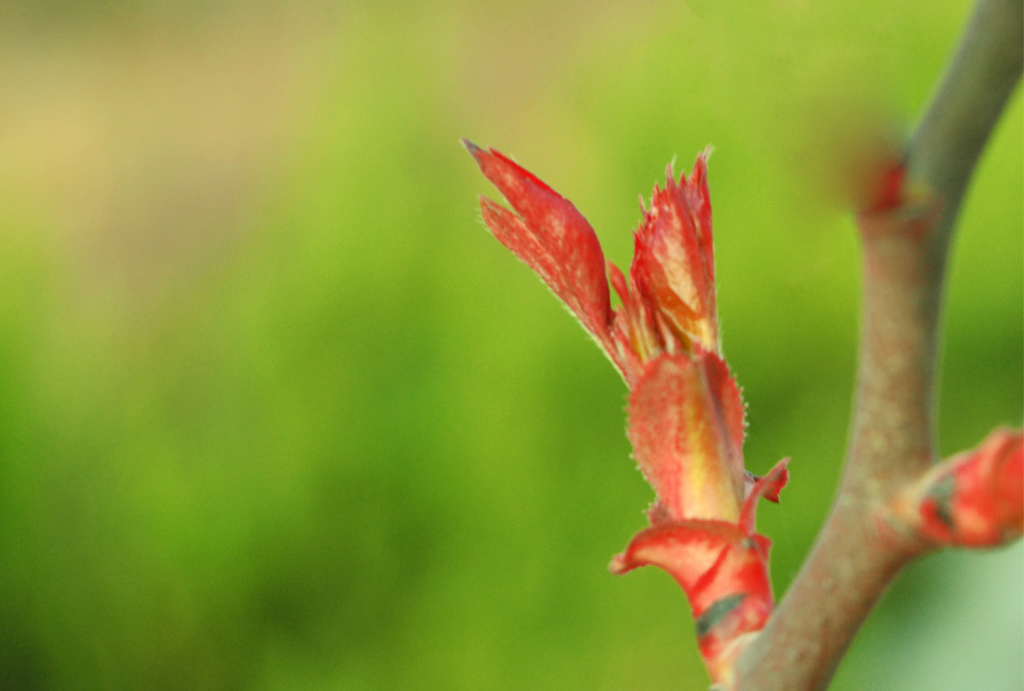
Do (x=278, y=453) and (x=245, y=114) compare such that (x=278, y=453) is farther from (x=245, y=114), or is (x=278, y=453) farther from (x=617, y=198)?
(x=245, y=114)

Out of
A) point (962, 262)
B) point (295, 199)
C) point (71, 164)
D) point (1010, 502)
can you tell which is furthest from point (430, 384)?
point (71, 164)

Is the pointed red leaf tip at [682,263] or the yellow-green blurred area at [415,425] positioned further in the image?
the yellow-green blurred area at [415,425]

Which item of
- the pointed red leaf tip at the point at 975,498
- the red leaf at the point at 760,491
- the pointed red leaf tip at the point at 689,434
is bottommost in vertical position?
the pointed red leaf tip at the point at 975,498

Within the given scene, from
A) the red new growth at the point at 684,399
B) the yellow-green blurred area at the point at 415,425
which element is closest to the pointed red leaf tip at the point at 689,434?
the red new growth at the point at 684,399

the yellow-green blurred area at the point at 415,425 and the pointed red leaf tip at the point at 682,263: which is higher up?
the yellow-green blurred area at the point at 415,425

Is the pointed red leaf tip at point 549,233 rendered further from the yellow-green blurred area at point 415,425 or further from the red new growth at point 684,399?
the yellow-green blurred area at point 415,425

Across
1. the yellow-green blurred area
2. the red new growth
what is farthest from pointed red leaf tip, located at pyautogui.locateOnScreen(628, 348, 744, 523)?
the yellow-green blurred area

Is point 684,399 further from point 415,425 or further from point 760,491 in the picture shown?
point 415,425

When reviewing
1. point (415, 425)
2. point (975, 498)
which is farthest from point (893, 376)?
point (415, 425)
